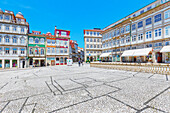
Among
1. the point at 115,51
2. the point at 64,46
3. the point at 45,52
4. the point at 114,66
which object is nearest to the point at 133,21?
the point at 115,51

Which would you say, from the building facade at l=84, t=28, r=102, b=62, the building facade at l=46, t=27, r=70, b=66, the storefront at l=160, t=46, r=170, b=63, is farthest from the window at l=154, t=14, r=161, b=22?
the building facade at l=46, t=27, r=70, b=66

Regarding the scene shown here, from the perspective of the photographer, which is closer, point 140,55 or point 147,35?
point 140,55

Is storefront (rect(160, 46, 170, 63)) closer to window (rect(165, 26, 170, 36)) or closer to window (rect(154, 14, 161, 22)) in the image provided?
window (rect(165, 26, 170, 36))

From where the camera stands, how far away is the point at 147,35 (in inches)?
784

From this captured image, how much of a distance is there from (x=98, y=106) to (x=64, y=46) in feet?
105

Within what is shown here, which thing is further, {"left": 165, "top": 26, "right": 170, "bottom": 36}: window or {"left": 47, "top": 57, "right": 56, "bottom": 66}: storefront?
{"left": 47, "top": 57, "right": 56, "bottom": 66}: storefront

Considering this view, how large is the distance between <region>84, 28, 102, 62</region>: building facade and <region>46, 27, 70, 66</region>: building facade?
35.9 feet

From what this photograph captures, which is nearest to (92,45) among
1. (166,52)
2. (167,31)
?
(167,31)

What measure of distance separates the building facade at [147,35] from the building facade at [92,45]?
13943mm

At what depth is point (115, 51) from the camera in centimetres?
2870

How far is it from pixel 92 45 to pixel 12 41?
31.9m

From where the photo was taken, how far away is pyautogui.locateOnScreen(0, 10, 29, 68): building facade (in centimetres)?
2438

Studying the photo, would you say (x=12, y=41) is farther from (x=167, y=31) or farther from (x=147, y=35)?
(x=167, y=31)

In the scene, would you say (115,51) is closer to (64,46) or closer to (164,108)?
(64,46)
